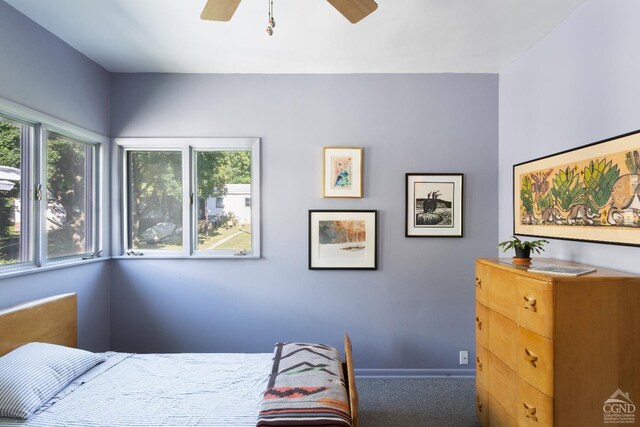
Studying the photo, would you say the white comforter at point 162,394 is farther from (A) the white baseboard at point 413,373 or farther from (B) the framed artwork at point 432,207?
(B) the framed artwork at point 432,207

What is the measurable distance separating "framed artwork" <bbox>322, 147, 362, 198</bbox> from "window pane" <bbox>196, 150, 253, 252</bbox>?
77 centimetres

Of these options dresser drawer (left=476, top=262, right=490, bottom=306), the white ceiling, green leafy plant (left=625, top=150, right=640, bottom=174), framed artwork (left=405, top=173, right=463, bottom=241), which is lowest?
dresser drawer (left=476, top=262, right=490, bottom=306)

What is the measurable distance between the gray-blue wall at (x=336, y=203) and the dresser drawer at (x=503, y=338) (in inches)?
36.5

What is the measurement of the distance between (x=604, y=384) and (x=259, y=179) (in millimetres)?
2707

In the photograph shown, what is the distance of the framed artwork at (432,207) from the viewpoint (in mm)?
2961

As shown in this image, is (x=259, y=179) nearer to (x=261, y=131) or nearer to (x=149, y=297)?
Answer: (x=261, y=131)

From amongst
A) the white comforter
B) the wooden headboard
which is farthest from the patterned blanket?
the wooden headboard

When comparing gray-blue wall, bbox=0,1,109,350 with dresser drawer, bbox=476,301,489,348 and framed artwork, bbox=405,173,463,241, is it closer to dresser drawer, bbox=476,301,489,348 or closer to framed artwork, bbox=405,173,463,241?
framed artwork, bbox=405,173,463,241

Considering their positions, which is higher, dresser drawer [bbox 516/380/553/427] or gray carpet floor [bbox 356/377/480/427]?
dresser drawer [bbox 516/380/553/427]

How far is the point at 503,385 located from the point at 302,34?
9.03 feet

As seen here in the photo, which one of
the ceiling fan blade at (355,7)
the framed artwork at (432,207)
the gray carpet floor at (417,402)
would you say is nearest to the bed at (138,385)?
the gray carpet floor at (417,402)

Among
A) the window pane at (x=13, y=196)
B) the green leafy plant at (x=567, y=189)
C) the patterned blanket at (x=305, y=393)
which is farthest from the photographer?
the window pane at (x=13, y=196)

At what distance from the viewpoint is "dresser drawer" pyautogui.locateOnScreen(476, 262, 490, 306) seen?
2123 millimetres

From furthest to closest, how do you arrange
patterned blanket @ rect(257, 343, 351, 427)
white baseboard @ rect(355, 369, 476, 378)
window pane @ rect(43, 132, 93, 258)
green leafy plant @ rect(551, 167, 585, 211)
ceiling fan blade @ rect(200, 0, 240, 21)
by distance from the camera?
white baseboard @ rect(355, 369, 476, 378) → window pane @ rect(43, 132, 93, 258) → green leafy plant @ rect(551, 167, 585, 211) → ceiling fan blade @ rect(200, 0, 240, 21) → patterned blanket @ rect(257, 343, 351, 427)
